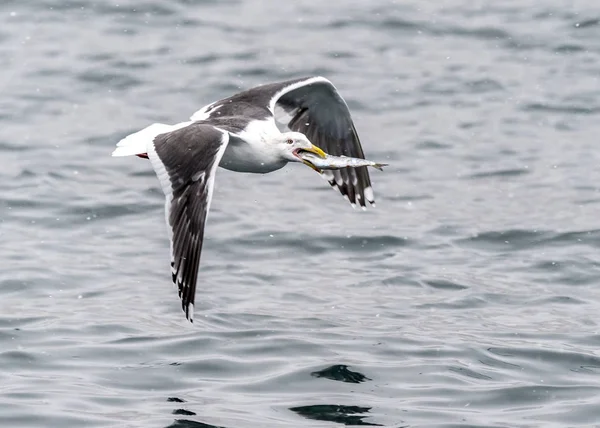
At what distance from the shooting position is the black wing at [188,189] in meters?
8.93

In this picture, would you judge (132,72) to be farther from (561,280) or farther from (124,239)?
(561,280)

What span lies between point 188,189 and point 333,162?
105 cm

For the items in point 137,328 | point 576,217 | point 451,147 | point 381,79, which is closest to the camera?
point 137,328

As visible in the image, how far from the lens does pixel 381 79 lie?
17.7 m

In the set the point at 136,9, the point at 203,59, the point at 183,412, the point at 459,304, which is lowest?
the point at 459,304

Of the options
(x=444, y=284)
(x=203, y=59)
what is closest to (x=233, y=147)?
(x=444, y=284)

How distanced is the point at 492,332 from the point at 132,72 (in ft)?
26.3

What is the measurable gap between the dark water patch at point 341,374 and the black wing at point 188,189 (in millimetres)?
1487

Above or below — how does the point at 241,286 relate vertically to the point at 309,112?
below

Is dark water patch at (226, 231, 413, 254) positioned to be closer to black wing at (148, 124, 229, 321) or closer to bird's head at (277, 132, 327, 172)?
bird's head at (277, 132, 327, 172)

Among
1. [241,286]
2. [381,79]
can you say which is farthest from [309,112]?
[381,79]

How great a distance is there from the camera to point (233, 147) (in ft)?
33.3

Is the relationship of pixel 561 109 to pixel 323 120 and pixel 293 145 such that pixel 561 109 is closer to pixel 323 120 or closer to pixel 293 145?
pixel 323 120

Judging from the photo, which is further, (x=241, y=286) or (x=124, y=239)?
(x=124, y=239)
